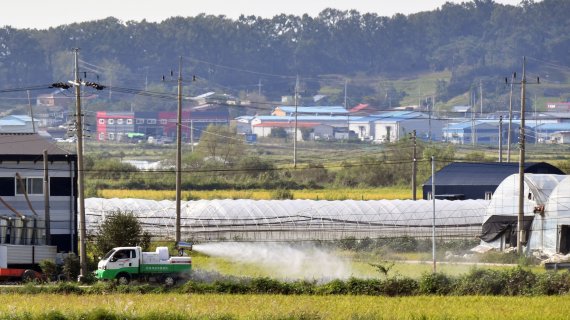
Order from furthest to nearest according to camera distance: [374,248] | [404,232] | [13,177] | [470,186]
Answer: [470,186]
[404,232]
[374,248]
[13,177]

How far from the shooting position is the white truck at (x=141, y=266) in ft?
135

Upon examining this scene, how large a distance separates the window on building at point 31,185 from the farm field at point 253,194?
2250 centimetres

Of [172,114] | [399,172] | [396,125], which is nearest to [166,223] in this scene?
[399,172]

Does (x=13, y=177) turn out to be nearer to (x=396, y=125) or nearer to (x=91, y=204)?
(x=91, y=204)

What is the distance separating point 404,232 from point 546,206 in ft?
24.6

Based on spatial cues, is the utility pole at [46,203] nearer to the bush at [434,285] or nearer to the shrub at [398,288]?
the shrub at [398,288]

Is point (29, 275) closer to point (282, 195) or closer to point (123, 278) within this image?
point (123, 278)

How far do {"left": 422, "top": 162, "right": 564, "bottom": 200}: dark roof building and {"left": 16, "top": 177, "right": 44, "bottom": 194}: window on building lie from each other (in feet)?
83.4

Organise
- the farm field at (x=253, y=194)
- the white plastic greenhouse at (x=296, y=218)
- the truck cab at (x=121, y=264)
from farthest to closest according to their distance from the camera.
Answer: the farm field at (x=253, y=194) < the white plastic greenhouse at (x=296, y=218) < the truck cab at (x=121, y=264)

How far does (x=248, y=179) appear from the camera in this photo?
→ 290ft

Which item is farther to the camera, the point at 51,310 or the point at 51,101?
the point at 51,101

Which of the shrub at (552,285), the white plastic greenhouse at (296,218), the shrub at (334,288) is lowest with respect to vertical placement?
the shrub at (334,288)

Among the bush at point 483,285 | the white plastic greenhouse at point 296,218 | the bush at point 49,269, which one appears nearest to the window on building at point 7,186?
the white plastic greenhouse at point 296,218

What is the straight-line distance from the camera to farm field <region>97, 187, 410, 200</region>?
73750mm
